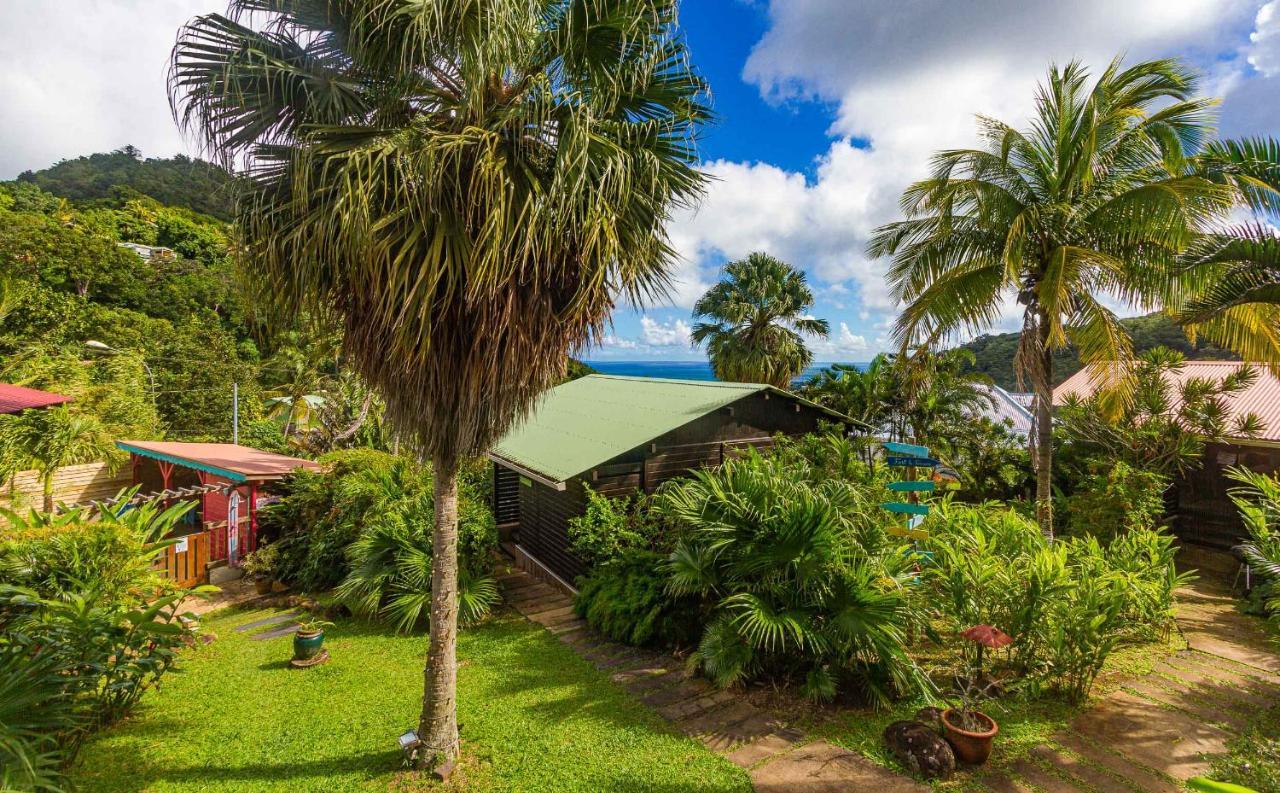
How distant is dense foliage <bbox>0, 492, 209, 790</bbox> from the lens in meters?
4.27

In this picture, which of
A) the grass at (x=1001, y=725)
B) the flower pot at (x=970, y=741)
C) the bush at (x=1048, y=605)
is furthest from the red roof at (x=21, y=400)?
the bush at (x=1048, y=605)

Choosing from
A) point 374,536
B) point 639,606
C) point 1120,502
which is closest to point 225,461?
point 374,536

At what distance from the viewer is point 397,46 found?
401 centimetres

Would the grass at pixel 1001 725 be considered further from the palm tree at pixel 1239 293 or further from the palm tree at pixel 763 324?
the palm tree at pixel 763 324

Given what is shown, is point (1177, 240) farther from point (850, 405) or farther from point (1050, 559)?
point (850, 405)

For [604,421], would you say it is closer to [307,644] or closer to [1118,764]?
[307,644]

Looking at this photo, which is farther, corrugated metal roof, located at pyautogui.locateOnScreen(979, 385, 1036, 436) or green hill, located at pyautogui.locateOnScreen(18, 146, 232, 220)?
green hill, located at pyautogui.locateOnScreen(18, 146, 232, 220)

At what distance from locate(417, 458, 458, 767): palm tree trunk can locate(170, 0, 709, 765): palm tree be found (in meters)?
0.45

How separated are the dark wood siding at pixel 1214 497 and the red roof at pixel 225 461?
19441 mm

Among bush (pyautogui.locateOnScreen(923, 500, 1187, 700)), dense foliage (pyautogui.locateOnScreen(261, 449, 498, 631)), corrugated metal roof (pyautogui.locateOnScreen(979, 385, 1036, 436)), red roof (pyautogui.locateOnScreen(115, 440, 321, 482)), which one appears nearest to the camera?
bush (pyautogui.locateOnScreen(923, 500, 1187, 700))

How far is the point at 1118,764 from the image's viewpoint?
4.88m

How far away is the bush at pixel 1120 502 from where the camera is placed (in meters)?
10.5

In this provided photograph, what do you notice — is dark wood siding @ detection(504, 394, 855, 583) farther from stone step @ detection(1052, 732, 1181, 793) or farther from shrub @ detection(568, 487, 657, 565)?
stone step @ detection(1052, 732, 1181, 793)

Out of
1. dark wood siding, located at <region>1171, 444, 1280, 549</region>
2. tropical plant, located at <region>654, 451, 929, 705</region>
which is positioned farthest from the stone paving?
dark wood siding, located at <region>1171, 444, 1280, 549</region>
